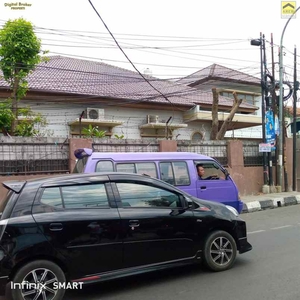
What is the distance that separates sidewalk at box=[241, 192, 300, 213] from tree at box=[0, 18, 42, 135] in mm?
8525

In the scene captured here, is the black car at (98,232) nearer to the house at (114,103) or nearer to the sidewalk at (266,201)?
the sidewalk at (266,201)

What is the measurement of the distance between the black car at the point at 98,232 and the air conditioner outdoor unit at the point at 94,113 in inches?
523

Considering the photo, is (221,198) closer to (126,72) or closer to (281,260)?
(281,260)

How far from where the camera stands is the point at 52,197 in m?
3.99

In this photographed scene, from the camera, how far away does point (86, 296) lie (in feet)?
13.6

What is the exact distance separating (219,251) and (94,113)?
13.8 meters

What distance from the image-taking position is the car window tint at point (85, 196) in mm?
→ 4066

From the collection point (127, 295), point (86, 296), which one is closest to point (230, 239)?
point (127, 295)

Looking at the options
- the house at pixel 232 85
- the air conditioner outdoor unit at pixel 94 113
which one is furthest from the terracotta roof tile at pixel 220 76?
the air conditioner outdoor unit at pixel 94 113

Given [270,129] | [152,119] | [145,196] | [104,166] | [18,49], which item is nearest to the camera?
[145,196]

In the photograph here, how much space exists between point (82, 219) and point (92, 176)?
603 mm

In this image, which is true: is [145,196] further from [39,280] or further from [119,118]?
[119,118]

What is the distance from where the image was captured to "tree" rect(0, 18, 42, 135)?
10359 mm

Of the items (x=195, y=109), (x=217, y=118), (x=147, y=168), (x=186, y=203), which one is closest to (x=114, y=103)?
(x=195, y=109)
